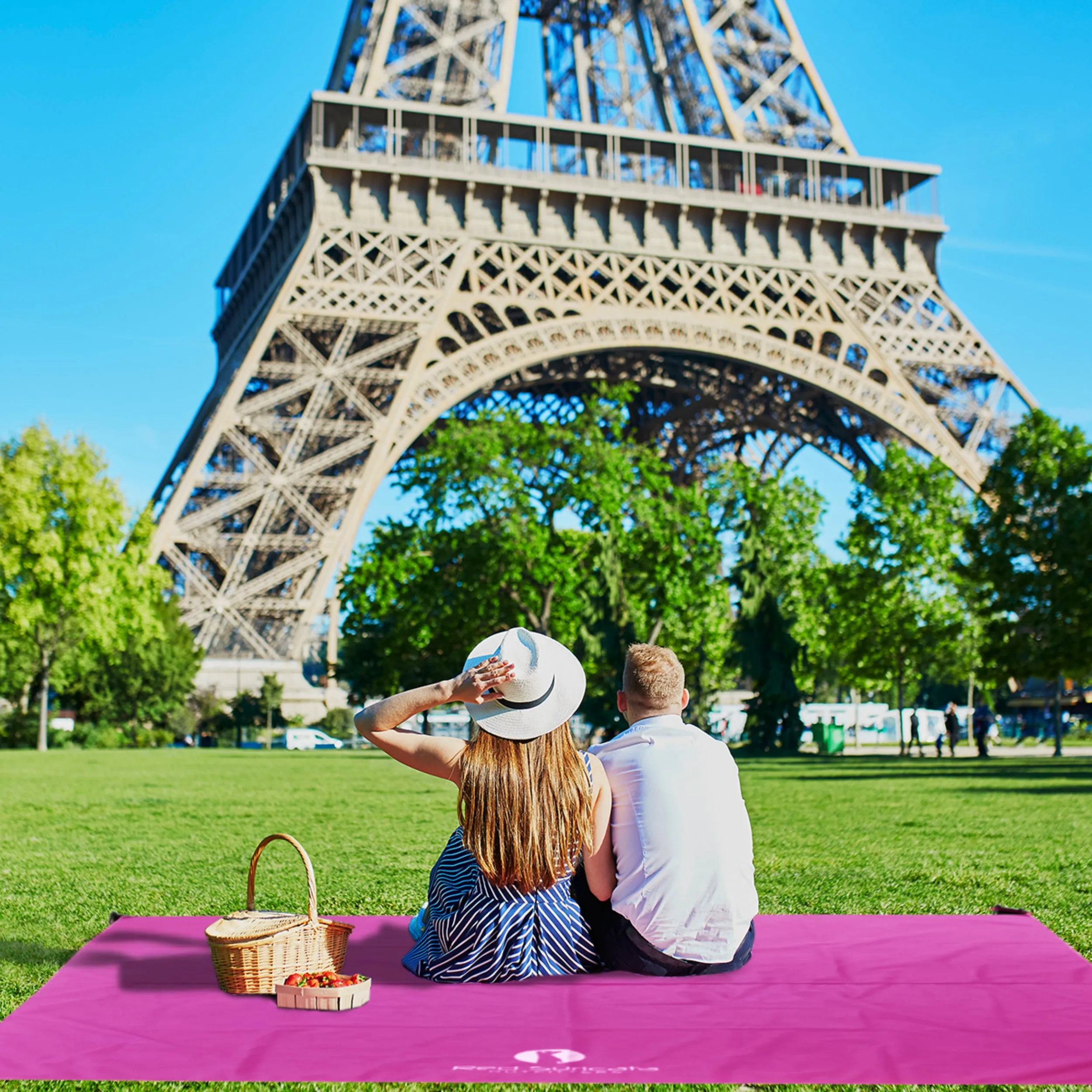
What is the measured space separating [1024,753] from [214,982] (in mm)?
31921

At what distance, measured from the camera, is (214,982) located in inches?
182

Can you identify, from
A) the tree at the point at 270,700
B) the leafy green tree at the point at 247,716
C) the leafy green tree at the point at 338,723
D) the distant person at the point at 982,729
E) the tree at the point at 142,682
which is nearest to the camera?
the distant person at the point at 982,729

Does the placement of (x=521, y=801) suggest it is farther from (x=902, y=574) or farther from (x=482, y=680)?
(x=902, y=574)

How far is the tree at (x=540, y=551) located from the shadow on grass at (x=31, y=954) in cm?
2206

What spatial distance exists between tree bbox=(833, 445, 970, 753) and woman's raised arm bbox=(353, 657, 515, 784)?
2969cm

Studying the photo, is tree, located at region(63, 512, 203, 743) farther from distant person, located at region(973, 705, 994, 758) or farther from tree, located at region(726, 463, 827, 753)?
distant person, located at region(973, 705, 994, 758)

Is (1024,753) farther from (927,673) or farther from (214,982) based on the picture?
(214,982)

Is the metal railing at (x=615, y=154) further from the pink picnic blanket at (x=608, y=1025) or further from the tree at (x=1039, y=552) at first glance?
the pink picnic blanket at (x=608, y=1025)

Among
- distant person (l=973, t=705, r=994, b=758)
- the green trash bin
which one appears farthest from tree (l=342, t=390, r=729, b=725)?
distant person (l=973, t=705, r=994, b=758)

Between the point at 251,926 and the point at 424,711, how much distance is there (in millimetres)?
1108

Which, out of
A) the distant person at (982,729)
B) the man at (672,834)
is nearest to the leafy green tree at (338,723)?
the distant person at (982,729)

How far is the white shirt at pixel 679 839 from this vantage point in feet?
14.2

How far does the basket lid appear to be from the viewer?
4320mm

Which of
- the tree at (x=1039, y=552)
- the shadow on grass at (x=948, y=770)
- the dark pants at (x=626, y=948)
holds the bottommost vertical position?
the shadow on grass at (x=948, y=770)
